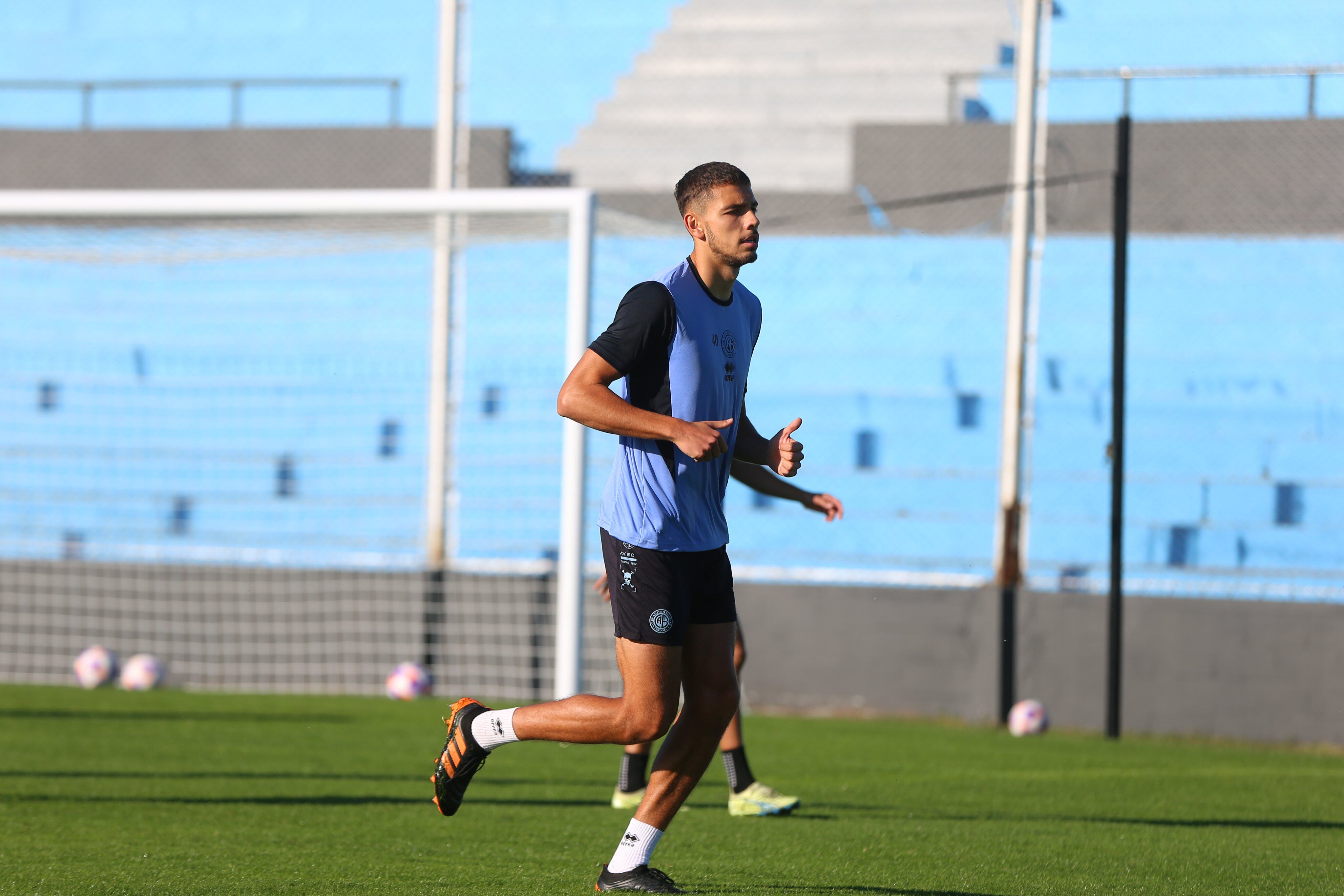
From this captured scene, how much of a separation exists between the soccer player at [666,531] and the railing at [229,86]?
36.7 ft

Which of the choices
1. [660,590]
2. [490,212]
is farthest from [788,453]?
[490,212]

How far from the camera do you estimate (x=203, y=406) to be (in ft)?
52.2

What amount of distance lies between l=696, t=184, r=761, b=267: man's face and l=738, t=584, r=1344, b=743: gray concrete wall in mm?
6446

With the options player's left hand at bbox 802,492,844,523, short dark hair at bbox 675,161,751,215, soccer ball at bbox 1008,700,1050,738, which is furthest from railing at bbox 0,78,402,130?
short dark hair at bbox 675,161,751,215

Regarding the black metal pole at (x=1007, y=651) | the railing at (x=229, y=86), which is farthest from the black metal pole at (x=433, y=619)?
the railing at (x=229, y=86)

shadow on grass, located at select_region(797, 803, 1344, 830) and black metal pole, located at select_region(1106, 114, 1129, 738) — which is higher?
black metal pole, located at select_region(1106, 114, 1129, 738)

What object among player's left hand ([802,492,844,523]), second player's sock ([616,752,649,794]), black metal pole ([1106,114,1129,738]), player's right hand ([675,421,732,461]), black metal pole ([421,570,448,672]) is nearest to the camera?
player's right hand ([675,421,732,461])

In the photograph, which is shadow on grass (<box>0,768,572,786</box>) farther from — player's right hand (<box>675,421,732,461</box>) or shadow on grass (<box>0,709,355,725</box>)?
player's right hand (<box>675,421,732,461</box>)

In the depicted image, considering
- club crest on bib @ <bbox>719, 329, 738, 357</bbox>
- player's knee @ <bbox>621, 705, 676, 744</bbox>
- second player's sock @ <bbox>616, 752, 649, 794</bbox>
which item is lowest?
second player's sock @ <bbox>616, 752, 649, 794</bbox>

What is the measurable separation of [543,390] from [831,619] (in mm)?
5319

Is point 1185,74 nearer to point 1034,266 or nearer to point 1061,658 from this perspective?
point 1034,266

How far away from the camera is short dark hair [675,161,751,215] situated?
154 inches

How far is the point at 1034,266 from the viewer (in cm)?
1089

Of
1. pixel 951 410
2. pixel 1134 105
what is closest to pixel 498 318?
pixel 951 410
